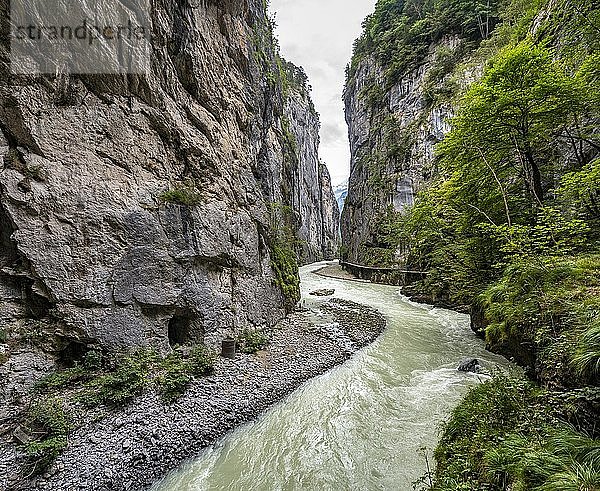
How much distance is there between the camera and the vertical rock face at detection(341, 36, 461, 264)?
28.2 metres

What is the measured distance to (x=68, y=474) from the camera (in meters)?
4.69

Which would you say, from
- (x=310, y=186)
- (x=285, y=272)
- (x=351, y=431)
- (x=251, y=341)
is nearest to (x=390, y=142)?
(x=285, y=272)

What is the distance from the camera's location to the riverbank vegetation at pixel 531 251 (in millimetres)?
3435

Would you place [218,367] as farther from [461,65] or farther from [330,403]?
[461,65]

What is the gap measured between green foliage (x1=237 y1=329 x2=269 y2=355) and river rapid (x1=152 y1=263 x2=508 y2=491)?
2267 mm

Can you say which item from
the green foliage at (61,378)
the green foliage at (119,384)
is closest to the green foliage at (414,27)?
the green foliage at (119,384)

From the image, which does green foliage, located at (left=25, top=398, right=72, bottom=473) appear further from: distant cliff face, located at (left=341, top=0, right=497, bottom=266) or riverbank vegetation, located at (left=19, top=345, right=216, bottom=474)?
distant cliff face, located at (left=341, top=0, right=497, bottom=266)

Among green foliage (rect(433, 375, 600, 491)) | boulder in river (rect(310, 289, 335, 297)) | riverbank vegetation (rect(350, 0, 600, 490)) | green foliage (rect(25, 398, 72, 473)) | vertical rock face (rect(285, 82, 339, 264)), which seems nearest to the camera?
green foliage (rect(433, 375, 600, 491))

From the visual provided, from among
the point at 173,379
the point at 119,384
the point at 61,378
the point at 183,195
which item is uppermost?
the point at 183,195

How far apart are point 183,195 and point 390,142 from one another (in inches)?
1156

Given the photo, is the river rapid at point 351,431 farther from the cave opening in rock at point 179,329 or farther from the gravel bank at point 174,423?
the cave opening in rock at point 179,329

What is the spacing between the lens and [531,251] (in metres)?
6.68

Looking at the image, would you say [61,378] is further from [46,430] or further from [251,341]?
[251,341]

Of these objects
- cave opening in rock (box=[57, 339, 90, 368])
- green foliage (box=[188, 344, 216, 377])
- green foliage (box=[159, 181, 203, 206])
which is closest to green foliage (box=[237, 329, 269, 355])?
green foliage (box=[188, 344, 216, 377])
